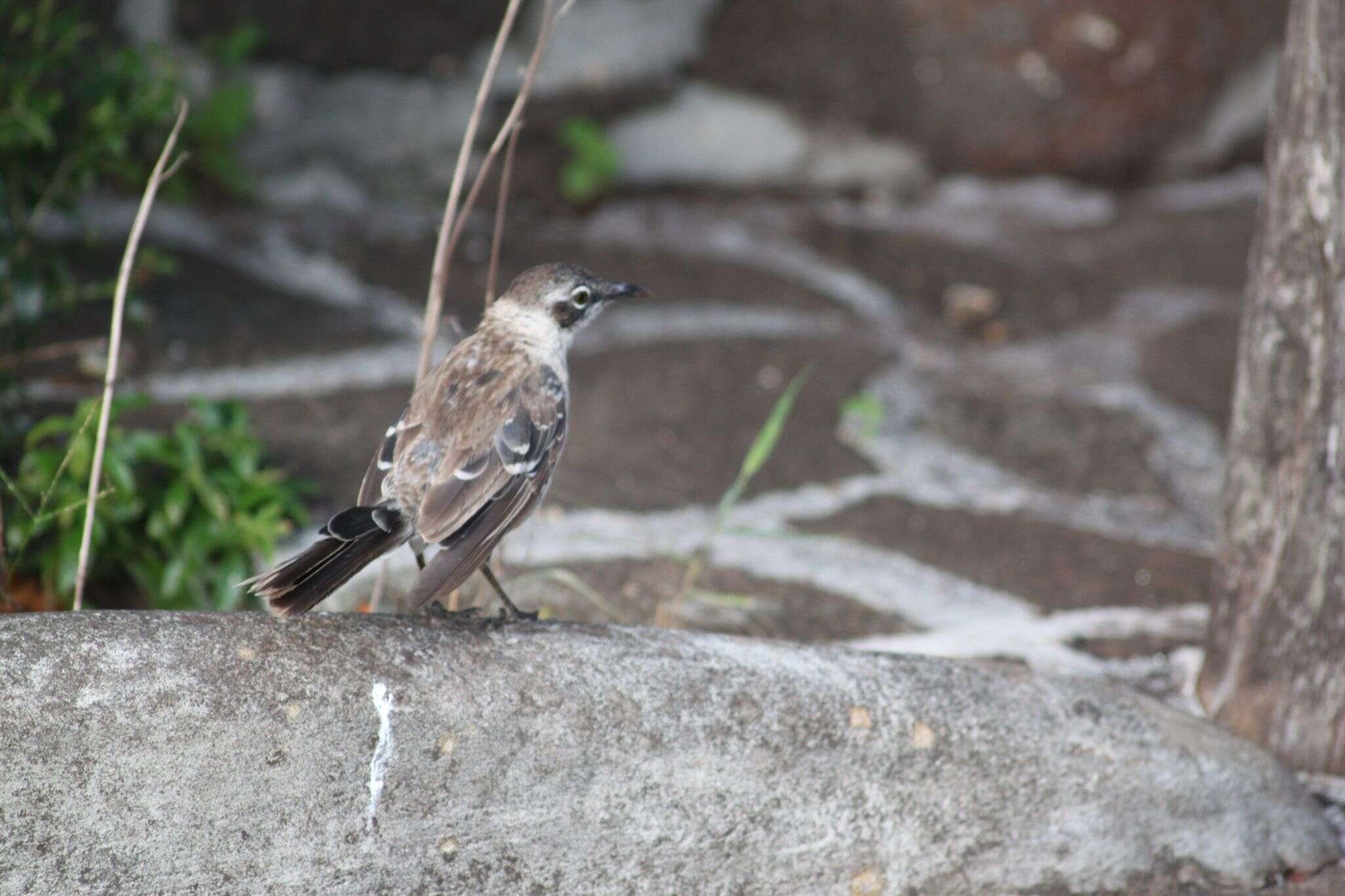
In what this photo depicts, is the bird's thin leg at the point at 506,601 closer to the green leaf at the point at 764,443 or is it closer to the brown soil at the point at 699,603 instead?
the brown soil at the point at 699,603

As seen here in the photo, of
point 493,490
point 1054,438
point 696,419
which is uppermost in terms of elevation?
point 493,490

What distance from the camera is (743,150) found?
600cm

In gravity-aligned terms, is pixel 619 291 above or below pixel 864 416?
above

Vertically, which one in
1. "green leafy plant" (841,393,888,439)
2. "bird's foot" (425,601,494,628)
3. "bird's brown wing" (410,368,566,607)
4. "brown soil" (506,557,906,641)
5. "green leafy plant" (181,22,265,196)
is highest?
"green leafy plant" (181,22,265,196)

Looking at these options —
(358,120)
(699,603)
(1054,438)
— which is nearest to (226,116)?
(358,120)

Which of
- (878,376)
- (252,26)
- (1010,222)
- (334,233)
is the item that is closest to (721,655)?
(878,376)

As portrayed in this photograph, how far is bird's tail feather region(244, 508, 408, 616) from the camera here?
7.69 ft

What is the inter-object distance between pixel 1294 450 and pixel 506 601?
1.66 metres

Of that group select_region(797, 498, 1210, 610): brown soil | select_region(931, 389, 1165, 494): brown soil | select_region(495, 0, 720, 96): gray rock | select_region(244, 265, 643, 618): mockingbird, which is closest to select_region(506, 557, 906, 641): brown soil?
select_region(797, 498, 1210, 610): brown soil

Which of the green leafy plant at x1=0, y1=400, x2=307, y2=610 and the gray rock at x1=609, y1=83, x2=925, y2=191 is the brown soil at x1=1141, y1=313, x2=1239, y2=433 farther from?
the green leafy plant at x1=0, y1=400, x2=307, y2=610

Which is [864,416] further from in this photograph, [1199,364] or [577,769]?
[577,769]

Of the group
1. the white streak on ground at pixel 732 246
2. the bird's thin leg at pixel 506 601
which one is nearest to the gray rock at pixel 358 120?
the white streak on ground at pixel 732 246

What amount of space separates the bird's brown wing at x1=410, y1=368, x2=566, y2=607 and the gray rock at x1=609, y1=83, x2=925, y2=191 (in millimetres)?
2951

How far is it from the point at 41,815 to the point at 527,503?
41.7 inches
